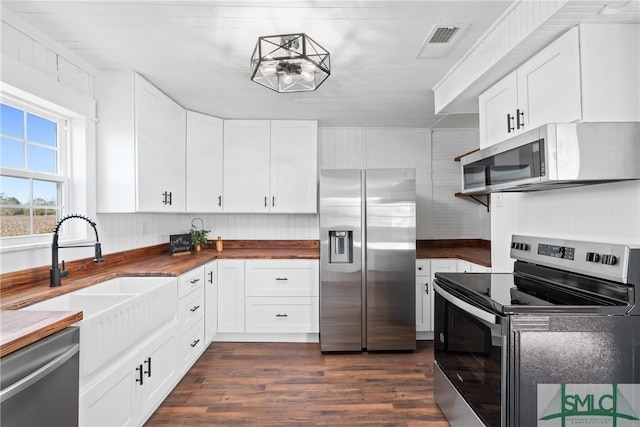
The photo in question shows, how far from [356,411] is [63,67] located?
2.92 metres

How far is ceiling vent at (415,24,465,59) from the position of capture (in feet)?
6.40

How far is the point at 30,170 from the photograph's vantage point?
218cm

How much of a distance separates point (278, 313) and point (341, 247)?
91 cm

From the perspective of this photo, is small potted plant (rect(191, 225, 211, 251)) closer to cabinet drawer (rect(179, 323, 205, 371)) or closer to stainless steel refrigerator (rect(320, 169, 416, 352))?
cabinet drawer (rect(179, 323, 205, 371))

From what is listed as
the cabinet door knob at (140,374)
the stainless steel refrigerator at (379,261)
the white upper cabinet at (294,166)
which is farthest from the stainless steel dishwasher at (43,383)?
the white upper cabinet at (294,166)

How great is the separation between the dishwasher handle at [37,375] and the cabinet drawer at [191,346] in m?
1.37

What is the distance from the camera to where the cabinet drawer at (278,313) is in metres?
3.48

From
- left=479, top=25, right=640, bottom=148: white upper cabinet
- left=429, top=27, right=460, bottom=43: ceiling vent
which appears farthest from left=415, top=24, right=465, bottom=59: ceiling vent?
left=479, top=25, right=640, bottom=148: white upper cabinet

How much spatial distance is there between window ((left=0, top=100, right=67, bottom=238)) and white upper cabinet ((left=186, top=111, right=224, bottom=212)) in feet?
4.06

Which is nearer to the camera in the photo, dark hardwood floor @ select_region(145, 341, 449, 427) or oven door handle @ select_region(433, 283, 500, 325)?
oven door handle @ select_region(433, 283, 500, 325)

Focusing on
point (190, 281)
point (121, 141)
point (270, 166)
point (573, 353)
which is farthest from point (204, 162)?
point (573, 353)

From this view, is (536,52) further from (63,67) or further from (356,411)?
(63,67)

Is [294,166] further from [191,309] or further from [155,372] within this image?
[155,372]

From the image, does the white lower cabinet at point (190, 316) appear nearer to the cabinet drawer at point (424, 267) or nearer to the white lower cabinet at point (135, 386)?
the white lower cabinet at point (135, 386)
